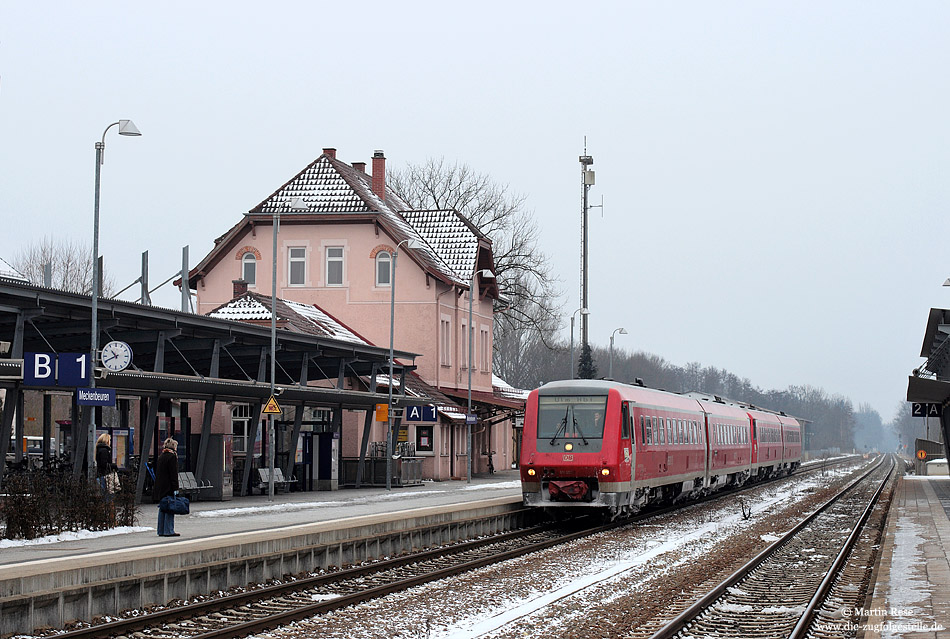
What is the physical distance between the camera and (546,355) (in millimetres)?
112000

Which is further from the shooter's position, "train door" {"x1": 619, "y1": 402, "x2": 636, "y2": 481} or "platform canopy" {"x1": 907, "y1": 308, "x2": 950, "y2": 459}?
"platform canopy" {"x1": 907, "y1": 308, "x2": 950, "y2": 459}

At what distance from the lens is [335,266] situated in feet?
167

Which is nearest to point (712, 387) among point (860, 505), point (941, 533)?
point (860, 505)

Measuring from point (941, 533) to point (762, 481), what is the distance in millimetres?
28887

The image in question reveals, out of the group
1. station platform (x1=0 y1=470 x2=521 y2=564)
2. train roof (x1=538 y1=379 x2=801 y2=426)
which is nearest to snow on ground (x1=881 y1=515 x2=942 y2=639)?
train roof (x1=538 y1=379 x2=801 y2=426)

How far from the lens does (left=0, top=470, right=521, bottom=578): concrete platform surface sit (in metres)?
16.5

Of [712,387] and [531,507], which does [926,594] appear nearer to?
[531,507]

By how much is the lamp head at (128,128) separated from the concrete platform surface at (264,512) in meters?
6.37

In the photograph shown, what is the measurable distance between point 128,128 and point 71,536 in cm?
691

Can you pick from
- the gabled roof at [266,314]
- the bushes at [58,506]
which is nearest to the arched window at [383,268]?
the gabled roof at [266,314]

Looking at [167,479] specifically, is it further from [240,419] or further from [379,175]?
[379,175]

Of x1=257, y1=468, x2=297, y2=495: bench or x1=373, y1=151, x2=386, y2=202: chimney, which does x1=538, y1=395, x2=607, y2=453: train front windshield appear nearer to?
x1=257, y1=468, x2=297, y2=495: bench

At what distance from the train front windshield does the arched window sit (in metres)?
25.8

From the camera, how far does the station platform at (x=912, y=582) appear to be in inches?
437
